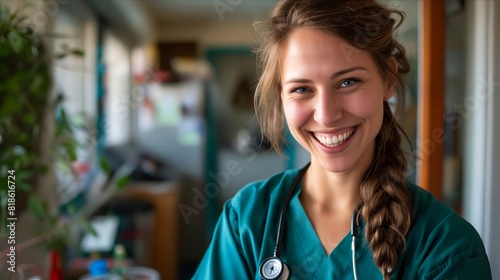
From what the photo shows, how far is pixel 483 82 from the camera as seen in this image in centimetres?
109

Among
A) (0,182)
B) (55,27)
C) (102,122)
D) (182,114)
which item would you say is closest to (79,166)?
(102,122)

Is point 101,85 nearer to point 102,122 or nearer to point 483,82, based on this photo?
point 102,122

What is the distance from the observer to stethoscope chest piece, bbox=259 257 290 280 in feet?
2.56

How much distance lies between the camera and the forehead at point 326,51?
0.77 metres

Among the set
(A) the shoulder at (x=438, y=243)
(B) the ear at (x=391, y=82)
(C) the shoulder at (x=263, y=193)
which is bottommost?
(A) the shoulder at (x=438, y=243)

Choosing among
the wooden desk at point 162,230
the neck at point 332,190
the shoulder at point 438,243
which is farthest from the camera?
the wooden desk at point 162,230

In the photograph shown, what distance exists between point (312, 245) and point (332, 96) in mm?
289

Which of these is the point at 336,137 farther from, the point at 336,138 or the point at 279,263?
the point at 279,263

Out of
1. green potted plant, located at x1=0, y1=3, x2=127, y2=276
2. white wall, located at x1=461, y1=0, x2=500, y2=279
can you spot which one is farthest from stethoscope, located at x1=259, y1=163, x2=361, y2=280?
green potted plant, located at x1=0, y1=3, x2=127, y2=276

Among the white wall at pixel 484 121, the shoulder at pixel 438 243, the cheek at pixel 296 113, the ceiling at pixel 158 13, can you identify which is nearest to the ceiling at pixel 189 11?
the ceiling at pixel 158 13

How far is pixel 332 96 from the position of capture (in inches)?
30.4

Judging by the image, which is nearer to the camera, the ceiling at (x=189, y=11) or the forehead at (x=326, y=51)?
the forehead at (x=326, y=51)

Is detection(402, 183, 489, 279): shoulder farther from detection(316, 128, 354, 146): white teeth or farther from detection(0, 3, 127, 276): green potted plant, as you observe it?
detection(0, 3, 127, 276): green potted plant

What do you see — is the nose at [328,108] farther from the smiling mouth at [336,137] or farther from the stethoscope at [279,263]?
the stethoscope at [279,263]
